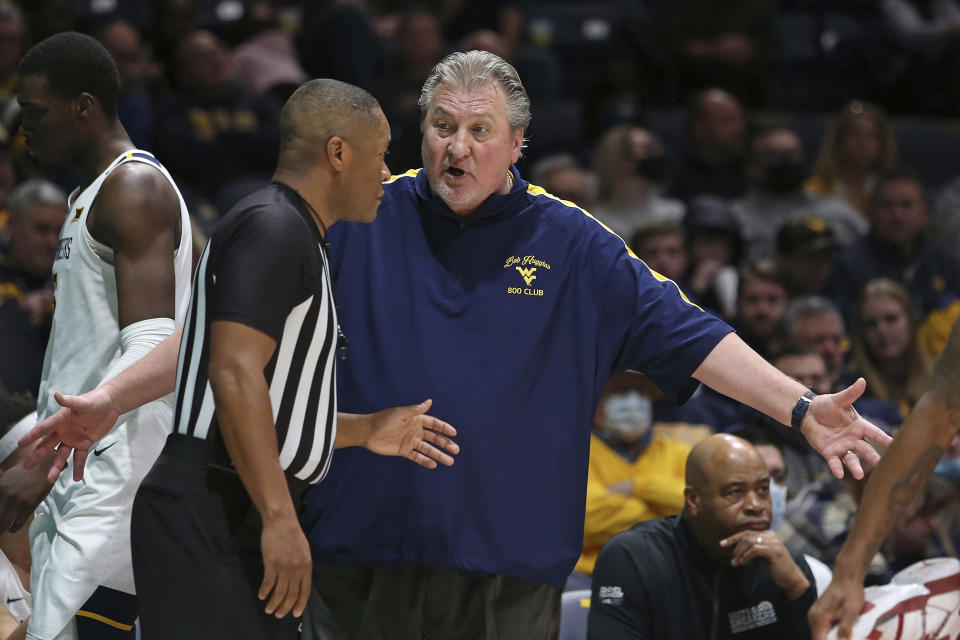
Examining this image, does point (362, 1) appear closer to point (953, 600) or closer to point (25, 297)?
point (25, 297)

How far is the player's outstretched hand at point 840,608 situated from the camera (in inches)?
132

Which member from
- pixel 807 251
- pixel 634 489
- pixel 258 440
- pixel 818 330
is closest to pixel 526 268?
pixel 258 440

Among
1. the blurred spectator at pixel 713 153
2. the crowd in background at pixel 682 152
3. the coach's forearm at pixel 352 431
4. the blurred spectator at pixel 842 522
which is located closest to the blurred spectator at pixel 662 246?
the crowd in background at pixel 682 152

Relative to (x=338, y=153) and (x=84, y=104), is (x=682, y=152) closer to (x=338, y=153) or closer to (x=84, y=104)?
(x=84, y=104)

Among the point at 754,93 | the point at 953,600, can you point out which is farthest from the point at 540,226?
the point at 754,93

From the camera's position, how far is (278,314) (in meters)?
2.84

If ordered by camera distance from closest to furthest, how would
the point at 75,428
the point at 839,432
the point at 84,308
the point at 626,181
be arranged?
the point at 75,428
the point at 839,432
the point at 84,308
the point at 626,181

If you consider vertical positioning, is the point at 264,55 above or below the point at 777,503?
above

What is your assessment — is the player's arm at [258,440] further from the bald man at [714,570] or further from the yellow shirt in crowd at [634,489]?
the yellow shirt in crowd at [634,489]

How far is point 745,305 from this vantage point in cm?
745

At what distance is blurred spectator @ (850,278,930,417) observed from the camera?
7.07 metres

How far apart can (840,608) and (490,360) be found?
3.60 feet

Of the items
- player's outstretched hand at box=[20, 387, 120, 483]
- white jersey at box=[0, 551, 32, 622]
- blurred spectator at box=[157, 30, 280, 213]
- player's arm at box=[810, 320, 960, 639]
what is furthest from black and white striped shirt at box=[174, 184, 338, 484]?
blurred spectator at box=[157, 30, 280, 213]

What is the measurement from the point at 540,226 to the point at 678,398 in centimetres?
62
